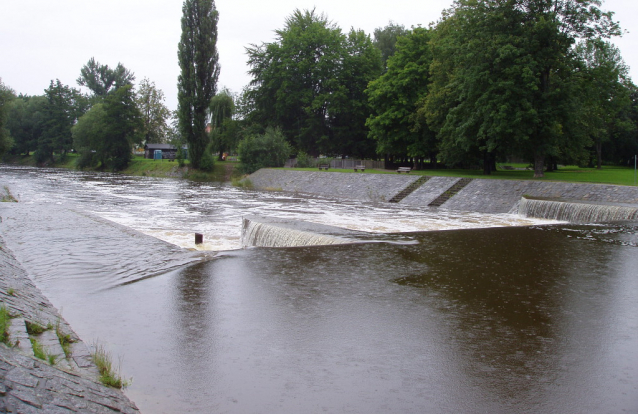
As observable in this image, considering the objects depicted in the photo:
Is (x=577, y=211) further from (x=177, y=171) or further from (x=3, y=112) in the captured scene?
(x=177, y=171)

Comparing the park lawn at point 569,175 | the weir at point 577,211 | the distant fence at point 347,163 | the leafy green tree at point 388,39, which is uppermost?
the leafy green tree at point 388,39

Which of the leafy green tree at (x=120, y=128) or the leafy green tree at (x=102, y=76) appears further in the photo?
the leafy green tree at (x=102, y=76)

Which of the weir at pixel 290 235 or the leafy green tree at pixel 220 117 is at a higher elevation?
the leafy green tree at pixel 220 117

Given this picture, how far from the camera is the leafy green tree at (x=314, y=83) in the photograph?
2221 inches

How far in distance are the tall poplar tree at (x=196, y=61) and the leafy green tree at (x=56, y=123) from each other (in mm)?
39464

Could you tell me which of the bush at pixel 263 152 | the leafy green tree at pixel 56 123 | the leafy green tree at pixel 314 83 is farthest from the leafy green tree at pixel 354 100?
the leafy green tree at pixel 56 123

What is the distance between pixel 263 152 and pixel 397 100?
15.7m

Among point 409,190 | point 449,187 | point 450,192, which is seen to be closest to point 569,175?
point 449,187

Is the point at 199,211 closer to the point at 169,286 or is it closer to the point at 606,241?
the point at 169,286

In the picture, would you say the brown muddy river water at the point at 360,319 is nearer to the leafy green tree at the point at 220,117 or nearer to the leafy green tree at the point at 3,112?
the leafy green tree at the point at 3,112

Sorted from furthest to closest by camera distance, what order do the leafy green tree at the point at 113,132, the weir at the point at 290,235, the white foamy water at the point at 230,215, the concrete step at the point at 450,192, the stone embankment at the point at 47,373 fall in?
the leafy green tree at the point at 113,132 → the concrete step at the point at 450,192 → the white foamy water at the point at 230,215 → the weir at the point at 290,235 → the stone embankment at the point at 47,373

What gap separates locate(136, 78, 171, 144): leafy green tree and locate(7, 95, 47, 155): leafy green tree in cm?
1832

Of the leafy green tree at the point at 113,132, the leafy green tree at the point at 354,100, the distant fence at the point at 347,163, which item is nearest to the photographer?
the distant fence at the point at 347,163

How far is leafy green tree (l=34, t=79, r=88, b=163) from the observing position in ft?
287
